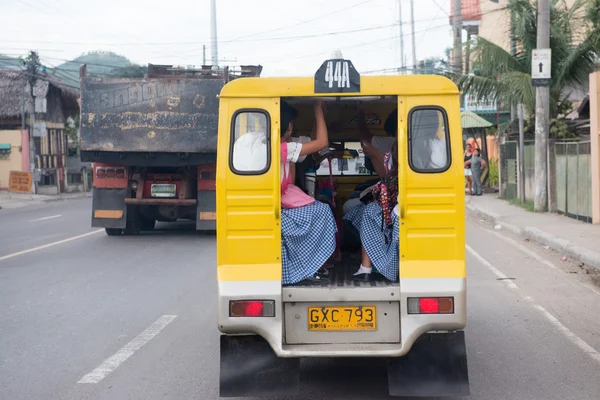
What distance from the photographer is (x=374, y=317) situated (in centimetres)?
538

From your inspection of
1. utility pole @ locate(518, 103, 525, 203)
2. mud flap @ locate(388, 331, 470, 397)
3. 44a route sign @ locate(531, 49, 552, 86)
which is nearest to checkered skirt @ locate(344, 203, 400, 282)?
mud flap @ locate(388, 331, 470, 397)

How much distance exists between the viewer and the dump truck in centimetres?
1540

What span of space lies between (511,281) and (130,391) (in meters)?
6.52

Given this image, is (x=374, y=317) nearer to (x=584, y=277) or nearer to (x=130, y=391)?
(x=130, y=391)

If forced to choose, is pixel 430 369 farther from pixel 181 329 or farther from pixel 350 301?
pixel 181 329

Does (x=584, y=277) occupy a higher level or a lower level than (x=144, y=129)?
lower

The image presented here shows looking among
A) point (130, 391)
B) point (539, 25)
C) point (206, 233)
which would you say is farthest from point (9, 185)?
point (130, 391)

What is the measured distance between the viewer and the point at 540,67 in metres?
19.3

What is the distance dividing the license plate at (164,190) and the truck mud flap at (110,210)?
593 mm

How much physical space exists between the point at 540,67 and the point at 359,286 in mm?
15258

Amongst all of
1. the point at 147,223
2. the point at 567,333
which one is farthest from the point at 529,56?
the point at 567,333

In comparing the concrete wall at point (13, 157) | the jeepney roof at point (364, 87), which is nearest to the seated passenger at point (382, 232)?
the jeepney roof at point (364, 87)

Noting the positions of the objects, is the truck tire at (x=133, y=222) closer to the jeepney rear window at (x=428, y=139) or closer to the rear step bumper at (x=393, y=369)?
the rear step bumper at (x=393, y=369)

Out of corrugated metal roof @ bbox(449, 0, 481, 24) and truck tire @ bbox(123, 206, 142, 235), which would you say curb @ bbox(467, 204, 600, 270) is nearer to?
truck tire @ bbox(123, 206, 142, 235)
